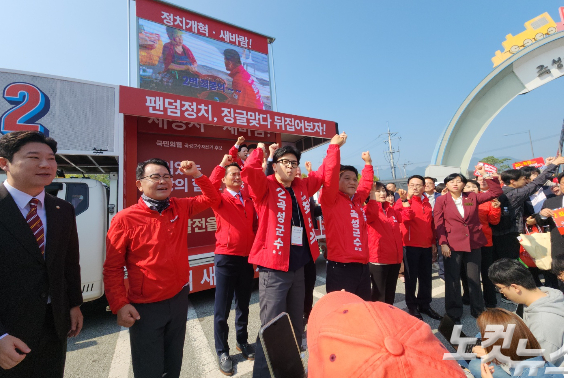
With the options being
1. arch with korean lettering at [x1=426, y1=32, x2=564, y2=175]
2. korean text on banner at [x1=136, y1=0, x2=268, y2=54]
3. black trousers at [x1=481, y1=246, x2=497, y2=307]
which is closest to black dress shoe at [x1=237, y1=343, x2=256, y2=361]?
black trousers at [x1=481, y1=246, x2=497, y2=307]

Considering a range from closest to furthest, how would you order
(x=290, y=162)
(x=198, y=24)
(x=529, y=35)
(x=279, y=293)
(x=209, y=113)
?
(x=279, y=293), (x=290, y=162), (x=209, y=113), (x=198, y=24), (x=529, y=35)

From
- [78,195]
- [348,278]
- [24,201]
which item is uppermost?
[78,195]

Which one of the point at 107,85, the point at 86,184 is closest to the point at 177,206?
the point at 86,184

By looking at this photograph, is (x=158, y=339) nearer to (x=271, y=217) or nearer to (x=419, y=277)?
(x=271, y=217)

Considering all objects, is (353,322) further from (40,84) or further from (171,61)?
(171,61)

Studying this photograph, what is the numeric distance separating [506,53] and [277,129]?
16.6 metres

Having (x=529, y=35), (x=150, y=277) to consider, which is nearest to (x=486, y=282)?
(x=150, y=277)

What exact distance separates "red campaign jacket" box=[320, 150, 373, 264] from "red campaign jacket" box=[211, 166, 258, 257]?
0.80 metres

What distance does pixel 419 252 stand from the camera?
138 inches

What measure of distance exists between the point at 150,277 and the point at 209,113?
10.4 ft

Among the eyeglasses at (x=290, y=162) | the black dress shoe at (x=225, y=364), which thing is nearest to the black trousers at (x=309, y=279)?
the black dress shoe at (x=225, y=364)

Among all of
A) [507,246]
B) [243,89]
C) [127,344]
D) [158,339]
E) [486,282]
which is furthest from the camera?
[243,89]

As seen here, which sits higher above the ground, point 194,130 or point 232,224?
point 194,130

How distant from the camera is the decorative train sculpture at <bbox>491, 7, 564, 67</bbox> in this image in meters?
13.1
